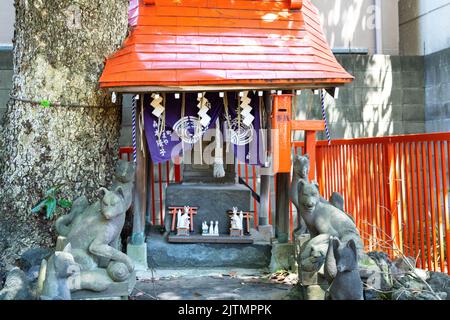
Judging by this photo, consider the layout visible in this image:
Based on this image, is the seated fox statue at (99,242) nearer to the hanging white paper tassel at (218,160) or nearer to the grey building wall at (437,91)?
the hanging white paper tassel at (218,160)

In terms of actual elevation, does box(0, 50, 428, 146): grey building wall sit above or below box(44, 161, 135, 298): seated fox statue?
above

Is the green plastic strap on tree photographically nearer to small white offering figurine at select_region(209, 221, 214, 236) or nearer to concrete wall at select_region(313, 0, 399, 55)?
small white offering figurine at select_region(209, 221, 214, 236)

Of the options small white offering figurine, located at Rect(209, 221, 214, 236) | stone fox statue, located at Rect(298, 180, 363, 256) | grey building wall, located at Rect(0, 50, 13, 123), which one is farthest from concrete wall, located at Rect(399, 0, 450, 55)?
grey building wall, located at Rect(0, 50, 13, 123)

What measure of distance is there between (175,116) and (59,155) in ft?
5.95

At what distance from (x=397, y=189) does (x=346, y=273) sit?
3.01m

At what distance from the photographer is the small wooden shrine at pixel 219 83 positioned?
6605 mm

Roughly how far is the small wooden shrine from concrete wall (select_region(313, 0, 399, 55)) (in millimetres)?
4085

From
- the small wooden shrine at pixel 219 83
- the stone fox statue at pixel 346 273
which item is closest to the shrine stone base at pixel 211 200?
the small wooden shrine at pixel 219 83

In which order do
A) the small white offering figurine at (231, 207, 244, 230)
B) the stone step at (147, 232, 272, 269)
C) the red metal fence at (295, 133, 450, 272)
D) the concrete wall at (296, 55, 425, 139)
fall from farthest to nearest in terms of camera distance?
the concrete wall at (296, 55, 425, 139) → the small white offering figurine at (231, 207, 244, 230) → the stone step at (147, 232, 272, 269) → the red metal fence at (295, 133, 450, 272)

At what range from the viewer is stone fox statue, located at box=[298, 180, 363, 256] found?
19.0 feet

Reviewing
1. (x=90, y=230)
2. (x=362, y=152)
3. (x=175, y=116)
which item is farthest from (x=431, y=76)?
(x=90, y=230)

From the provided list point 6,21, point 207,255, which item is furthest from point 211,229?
point 6,21

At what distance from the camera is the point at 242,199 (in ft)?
26.4

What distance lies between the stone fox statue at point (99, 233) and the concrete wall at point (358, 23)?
325 inches
